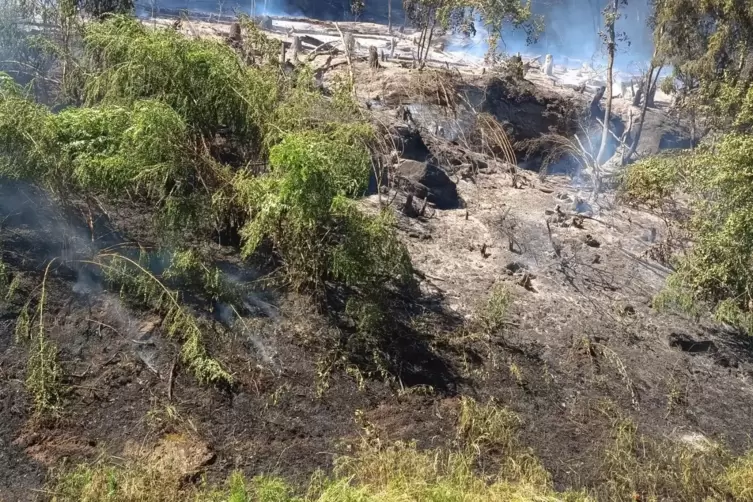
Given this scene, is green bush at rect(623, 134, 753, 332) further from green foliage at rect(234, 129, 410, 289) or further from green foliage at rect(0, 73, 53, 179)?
green foliage at rect(0, 73, 53, 179)

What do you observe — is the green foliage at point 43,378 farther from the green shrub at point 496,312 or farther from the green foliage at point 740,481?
the green foliage at point 740,481

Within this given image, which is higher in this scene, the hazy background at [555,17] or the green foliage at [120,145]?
the hazy background at [555,17]

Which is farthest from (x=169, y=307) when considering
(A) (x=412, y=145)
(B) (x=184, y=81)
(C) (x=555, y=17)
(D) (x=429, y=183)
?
(C) (x=555, y=17)

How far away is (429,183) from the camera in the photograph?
9273 mm

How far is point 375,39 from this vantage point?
22047mm

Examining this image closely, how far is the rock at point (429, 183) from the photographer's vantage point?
9016mm

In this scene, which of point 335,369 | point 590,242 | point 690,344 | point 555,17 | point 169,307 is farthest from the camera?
point 555,17

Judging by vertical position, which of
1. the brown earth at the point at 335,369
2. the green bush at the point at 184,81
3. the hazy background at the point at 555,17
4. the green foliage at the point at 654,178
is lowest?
the brown earth at the point at 335,369

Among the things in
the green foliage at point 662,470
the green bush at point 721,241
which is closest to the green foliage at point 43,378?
the green foliage at point 662,470

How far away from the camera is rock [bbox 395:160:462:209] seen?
902 centimetres

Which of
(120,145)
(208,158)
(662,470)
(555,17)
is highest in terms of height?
(555,17)

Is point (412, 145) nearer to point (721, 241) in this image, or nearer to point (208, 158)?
point (721, 241)

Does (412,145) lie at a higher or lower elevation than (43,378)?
higher

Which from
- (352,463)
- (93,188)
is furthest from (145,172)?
(352,463)
